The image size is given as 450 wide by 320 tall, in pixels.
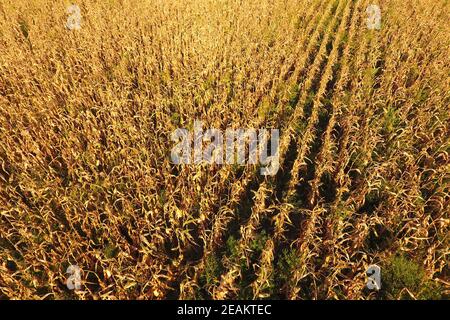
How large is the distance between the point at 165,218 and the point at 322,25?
29.4ft

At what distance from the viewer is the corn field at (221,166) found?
3.88m

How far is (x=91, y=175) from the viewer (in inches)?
189

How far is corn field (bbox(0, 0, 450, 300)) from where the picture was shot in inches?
153

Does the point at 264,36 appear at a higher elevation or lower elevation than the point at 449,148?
higher

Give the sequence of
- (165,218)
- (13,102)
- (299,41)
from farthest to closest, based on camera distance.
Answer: (299,41) → (13,102) → (165,218)

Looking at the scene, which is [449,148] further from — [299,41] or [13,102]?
[13,102]

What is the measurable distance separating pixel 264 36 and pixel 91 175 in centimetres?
658

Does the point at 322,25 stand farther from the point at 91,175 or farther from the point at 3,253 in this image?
the point at 3,253

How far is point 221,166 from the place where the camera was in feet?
17.1
